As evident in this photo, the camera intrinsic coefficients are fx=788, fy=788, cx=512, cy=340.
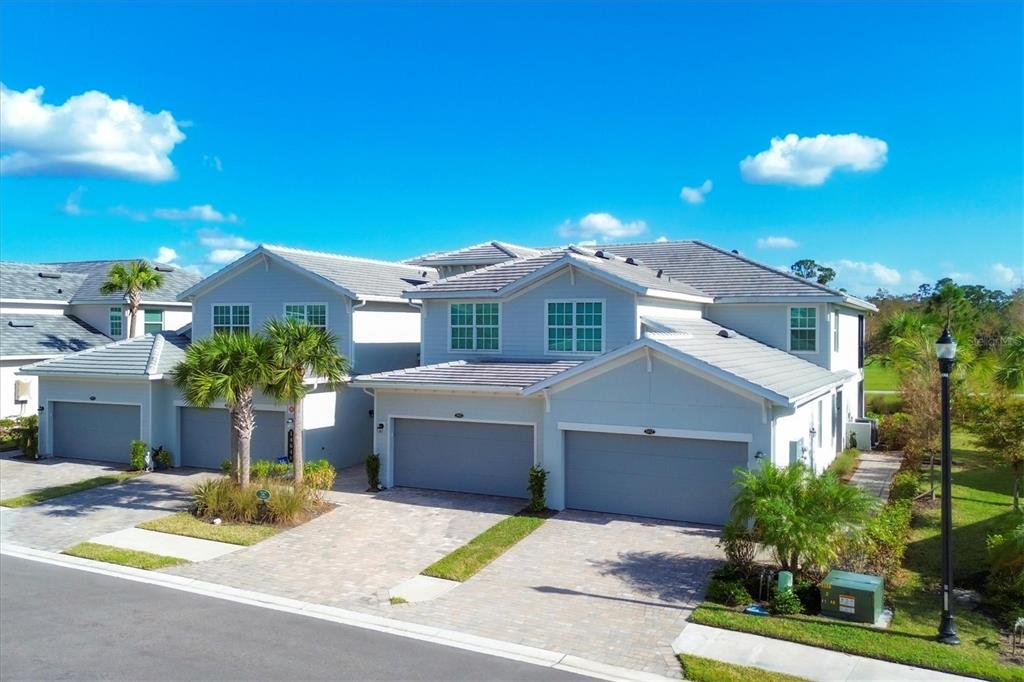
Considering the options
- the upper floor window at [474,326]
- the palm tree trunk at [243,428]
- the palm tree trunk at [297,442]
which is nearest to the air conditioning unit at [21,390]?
the palm tree trunk at [243,428]

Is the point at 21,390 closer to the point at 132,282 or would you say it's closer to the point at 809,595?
the point at 132,282

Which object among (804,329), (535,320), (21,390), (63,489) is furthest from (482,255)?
(21,390)

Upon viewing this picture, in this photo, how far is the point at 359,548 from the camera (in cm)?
1562

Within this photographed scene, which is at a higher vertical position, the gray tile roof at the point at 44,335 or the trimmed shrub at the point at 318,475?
the gray tile roof at the point at 44,335

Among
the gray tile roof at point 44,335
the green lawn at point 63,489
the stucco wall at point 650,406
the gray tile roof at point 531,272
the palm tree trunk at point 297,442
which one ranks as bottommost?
the green lawn at point 63,489

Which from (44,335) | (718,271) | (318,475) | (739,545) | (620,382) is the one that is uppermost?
(718,271)

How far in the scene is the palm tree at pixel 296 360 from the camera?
18.5m

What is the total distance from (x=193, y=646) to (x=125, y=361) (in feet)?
53.0

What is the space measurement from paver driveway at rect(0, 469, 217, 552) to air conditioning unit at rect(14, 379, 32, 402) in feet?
42.5

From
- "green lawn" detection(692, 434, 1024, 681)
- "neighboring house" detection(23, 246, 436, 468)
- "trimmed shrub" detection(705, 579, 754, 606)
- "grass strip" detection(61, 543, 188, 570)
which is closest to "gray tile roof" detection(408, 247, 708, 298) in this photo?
"neighboring house" detection(23, 246, 436, 468)

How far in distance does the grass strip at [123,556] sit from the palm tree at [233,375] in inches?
131

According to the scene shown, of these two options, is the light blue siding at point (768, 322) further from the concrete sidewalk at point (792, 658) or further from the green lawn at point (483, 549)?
the concrete sidewalk at point (792, 658)

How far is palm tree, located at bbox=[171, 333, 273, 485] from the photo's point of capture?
17828 millimetres

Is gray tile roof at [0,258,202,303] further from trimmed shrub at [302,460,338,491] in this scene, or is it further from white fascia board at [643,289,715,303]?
white fascia board at [643,289,715,303]
